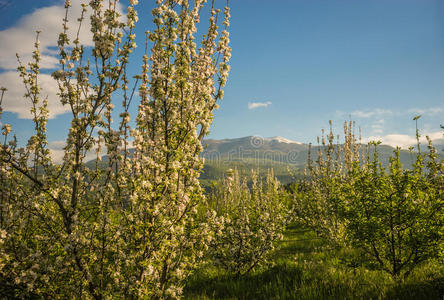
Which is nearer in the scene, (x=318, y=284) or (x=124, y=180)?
(x=124, y=180)

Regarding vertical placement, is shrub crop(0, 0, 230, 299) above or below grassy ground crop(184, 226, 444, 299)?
above

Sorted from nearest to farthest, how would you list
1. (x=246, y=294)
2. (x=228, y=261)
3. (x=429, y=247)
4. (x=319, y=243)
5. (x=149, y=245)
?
1. (x=149, y=245)
2. (x=429, y=247)
3. (x=246, y=294)
4. (x=228, y=261)
5. (x=319, y=243)

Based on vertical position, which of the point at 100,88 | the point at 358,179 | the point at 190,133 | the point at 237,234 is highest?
the point at 100,88

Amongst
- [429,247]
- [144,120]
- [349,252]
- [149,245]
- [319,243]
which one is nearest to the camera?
[149,245]

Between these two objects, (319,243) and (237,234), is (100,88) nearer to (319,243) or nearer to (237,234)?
(237,234)

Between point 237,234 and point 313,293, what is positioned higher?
point 237,234

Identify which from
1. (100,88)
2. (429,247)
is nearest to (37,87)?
(100,88)

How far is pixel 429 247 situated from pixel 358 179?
1857mm

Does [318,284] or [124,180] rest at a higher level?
[124,180]

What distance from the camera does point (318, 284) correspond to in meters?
5.62

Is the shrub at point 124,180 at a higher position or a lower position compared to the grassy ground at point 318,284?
higher

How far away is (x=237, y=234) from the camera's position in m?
7.54

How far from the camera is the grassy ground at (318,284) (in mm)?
4707

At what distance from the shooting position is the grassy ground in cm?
471
